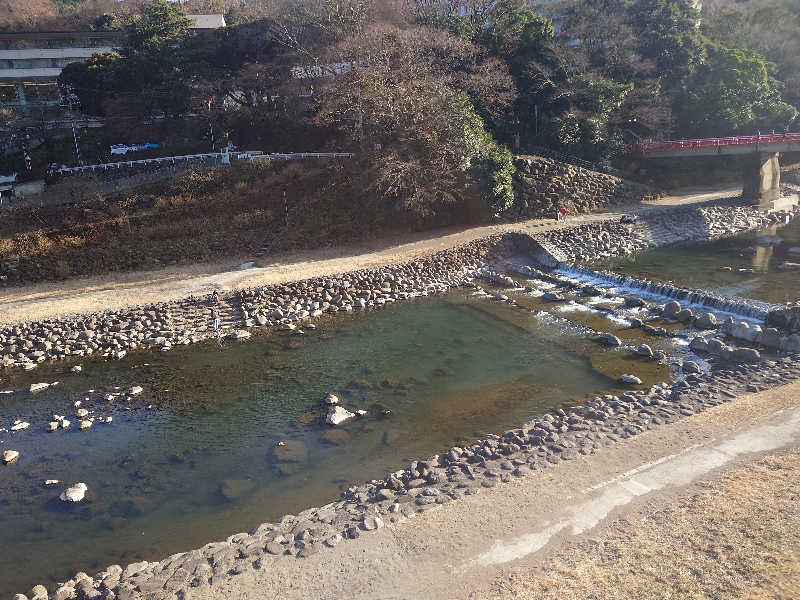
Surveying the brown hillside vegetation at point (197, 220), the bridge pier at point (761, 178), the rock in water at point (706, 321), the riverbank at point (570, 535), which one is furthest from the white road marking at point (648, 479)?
the bridge pier at point (761, 178)

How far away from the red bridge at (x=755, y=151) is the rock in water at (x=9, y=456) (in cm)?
3750

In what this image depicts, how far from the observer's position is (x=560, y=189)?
34.2m

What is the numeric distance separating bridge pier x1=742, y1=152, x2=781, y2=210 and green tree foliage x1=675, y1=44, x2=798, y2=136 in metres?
6.36

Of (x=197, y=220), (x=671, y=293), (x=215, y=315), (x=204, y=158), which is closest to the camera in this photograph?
(x=215, y=315)

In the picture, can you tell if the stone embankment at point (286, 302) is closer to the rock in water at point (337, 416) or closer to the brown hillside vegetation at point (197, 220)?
the brown hillside vegetation at point (197, 220)

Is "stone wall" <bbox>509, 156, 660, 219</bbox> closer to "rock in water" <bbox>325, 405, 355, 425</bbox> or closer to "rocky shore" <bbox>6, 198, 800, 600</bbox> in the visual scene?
"rocky shore" <bbox>6, 198, 800, 600</bbox>

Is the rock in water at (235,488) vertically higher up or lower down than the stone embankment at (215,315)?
lower down

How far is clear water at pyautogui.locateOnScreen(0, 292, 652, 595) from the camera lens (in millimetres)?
12453

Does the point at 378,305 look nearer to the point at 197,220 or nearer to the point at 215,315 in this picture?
the point at 215,315

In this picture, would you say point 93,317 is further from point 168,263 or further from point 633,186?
point 633,186

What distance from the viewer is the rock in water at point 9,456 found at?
584 inches

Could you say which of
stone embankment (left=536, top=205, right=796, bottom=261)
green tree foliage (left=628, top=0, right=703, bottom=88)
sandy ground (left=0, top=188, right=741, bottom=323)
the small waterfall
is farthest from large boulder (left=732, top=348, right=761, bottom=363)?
green tree foliage (left=628, top=0, right=703, bottom=88)

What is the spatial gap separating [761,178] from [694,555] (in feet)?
111

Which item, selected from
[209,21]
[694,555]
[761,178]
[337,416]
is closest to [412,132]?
[337,416]
